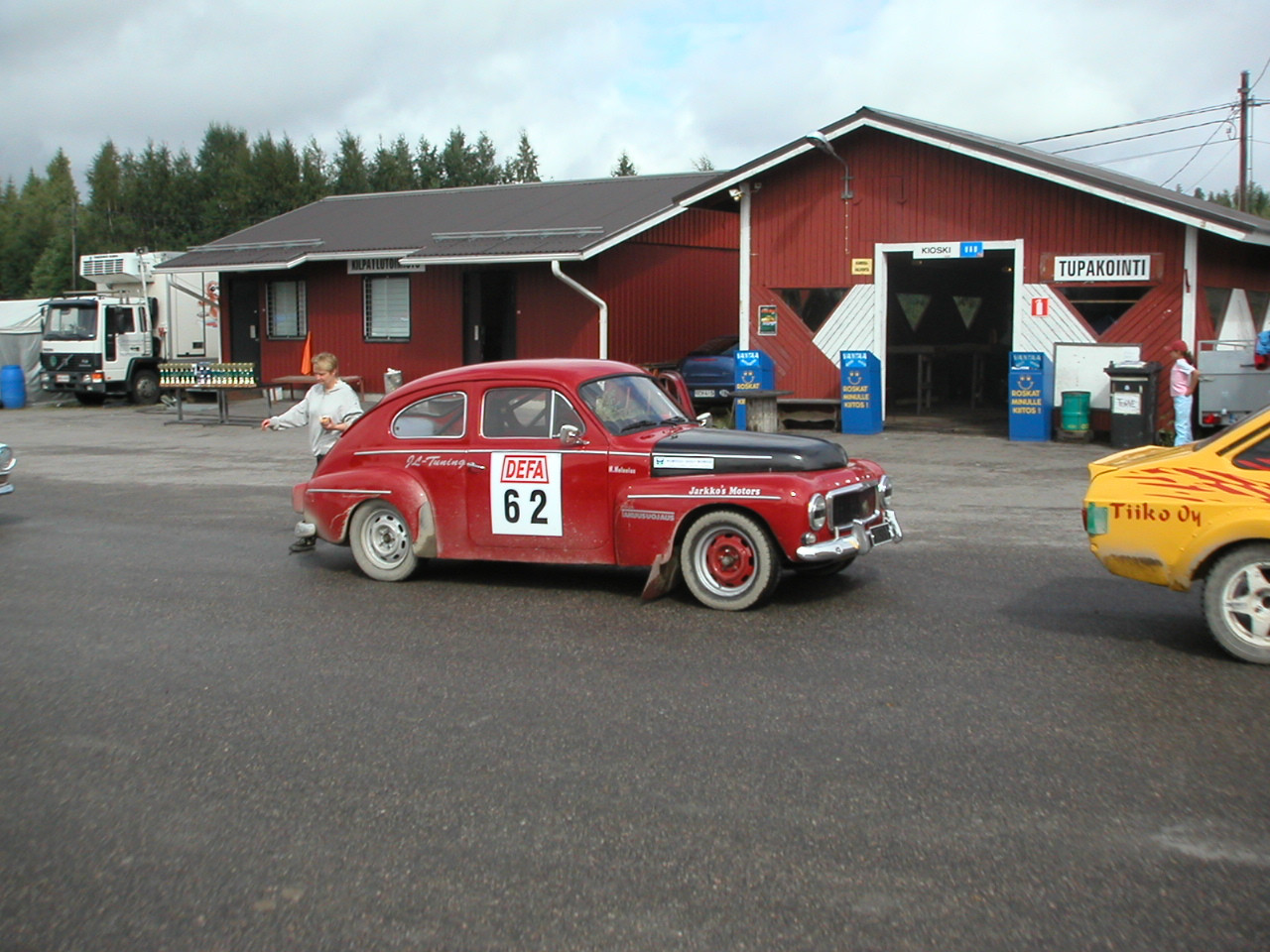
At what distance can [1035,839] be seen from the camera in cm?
452

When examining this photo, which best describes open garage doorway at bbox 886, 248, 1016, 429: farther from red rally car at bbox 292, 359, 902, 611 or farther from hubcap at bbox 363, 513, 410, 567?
hubcap at bbox 363, 513, 410, 567

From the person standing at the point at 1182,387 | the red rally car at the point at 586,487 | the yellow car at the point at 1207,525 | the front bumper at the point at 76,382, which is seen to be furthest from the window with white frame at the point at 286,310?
the yellow car at the point at 1207,525

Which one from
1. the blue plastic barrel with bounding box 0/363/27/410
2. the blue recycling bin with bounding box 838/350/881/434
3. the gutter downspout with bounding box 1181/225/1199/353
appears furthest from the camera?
the blue plastic barrel with bounding box 0/363/27/410

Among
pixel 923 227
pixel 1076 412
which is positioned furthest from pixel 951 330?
pixel 1076 412

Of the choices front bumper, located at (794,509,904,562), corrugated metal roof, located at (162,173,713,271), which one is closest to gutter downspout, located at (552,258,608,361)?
corrugated metal roof, located at (162,173,713,271)

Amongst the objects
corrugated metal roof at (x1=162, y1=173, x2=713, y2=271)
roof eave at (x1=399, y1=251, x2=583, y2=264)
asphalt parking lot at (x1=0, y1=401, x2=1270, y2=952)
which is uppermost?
corrugated metal roof at (x1=162, y1=173, x2=713, y2=271)

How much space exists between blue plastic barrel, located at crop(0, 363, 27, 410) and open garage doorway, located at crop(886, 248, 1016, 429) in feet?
68.6

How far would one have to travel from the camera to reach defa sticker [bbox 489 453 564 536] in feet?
28.8

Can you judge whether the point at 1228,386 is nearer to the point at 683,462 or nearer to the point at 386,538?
the point at 683,462

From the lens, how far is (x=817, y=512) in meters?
7.94

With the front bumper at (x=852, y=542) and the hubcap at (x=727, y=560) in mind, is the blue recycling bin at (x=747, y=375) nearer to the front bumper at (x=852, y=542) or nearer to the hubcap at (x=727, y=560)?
the front bumper at (x=852, y=542)

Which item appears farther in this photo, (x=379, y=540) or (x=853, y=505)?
(x=379, y=540)

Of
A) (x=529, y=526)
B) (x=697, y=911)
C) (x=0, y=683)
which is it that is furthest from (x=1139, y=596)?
(x=0, y=683)

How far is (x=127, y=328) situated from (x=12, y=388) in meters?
3.41
